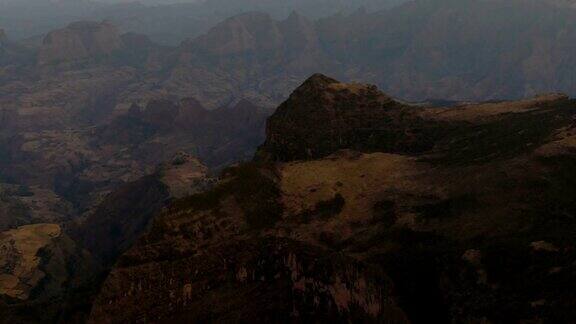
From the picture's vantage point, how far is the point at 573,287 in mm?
73438

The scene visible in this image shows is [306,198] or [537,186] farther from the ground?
[537,186]

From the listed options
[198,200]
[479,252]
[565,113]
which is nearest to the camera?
[479,252]

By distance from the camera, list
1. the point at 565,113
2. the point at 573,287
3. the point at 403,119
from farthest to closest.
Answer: the point at 403,119, the point at 565,113, the point at 573,287

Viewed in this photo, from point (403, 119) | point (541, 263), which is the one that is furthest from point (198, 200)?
point (403, 119)

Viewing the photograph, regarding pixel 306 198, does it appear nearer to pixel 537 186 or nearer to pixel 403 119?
pixel 537 186

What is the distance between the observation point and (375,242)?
108188mm

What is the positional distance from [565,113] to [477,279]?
3629 inches

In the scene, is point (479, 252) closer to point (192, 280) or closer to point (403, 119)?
point (192, 280)

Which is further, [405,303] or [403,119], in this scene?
[403,119]

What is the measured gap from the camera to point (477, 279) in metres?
85.6

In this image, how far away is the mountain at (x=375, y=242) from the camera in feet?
271

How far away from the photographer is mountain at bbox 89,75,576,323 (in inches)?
3253

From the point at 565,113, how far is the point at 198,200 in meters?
99.4

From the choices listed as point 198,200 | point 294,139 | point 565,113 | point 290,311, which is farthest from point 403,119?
point 290,311
